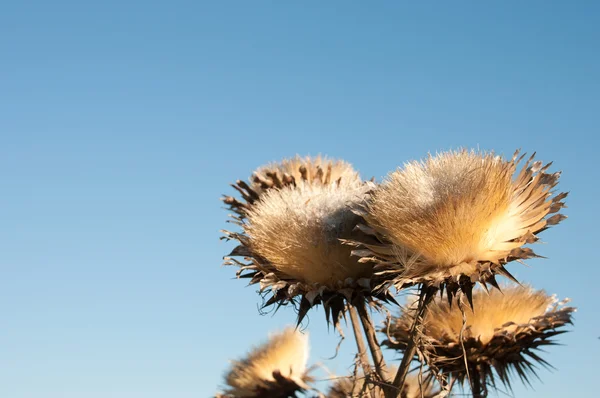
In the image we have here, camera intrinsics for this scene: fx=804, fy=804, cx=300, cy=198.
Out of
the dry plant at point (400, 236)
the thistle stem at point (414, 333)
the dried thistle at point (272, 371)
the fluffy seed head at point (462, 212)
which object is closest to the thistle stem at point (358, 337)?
the dry plant at point (400, 236)

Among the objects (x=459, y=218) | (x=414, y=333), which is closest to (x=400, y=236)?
(x=459, y=218)

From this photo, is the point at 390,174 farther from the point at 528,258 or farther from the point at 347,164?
the point at 347,164

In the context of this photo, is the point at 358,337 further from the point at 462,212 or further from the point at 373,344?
the point at 462,212

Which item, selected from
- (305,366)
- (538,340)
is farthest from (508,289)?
(305,366)

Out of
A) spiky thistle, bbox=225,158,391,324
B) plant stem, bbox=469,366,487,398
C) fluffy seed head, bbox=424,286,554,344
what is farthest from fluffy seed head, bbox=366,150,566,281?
plant stem, bbox=469,366,487,398

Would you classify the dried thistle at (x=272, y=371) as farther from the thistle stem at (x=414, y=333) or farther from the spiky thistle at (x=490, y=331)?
the thistle stem at (x=414, y=333)

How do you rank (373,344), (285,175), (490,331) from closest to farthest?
(373,344)
(490,331)
(285,175)
